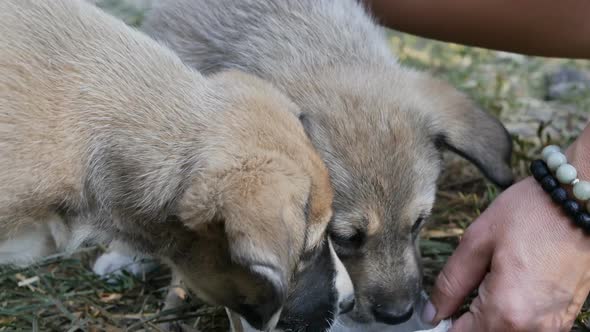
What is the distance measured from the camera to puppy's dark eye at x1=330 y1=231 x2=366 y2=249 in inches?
134

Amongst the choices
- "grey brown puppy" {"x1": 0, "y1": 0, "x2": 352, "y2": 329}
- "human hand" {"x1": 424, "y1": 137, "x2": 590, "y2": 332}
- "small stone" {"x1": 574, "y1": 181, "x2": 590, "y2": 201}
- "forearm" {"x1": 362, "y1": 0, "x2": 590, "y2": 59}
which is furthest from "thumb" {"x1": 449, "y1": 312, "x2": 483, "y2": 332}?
"forearm" {"x1": 362, "y1": 0, "x2": 590, "y2": 59}

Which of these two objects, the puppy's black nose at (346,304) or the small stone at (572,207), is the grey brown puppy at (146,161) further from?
the small stone at (572,207)

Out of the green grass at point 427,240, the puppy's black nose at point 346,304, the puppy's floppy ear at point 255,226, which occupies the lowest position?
the green grass at point 427,240

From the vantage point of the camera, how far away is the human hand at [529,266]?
10.1 feet

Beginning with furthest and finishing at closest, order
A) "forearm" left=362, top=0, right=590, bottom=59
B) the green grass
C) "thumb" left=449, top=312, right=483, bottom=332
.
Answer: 1. "forearm" left=362, top=0, right=590, bottom=59
2. the green grass
3. "thumb" left=449, top=312, right=483, bottom=332

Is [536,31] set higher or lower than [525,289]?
higher

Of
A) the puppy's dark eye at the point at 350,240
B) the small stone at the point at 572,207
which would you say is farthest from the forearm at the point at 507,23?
the puppy's dark eye at the point at 350,240

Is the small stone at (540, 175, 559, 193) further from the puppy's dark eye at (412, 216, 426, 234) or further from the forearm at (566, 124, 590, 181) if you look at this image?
the puppy's dark eye at (412, 216, 426, 234)

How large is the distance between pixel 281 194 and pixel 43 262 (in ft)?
6.31

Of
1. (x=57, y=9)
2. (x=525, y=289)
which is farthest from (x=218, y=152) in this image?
(x=525, y=289)

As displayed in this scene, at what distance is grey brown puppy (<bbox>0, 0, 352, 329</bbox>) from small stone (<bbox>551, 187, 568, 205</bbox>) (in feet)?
2.97

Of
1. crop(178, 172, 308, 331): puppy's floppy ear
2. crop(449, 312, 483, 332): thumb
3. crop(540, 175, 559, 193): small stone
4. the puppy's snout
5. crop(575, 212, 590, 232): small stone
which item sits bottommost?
crop(449, 312, 483, 332): thumb

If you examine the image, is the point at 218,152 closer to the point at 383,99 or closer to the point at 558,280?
the point at 383,99

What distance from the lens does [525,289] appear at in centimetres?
308
